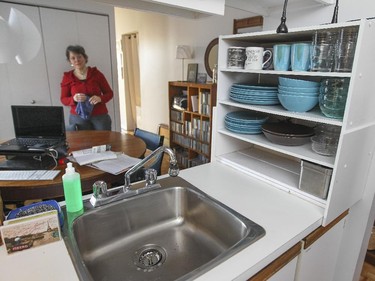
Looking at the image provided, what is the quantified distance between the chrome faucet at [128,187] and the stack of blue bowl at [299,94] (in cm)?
54

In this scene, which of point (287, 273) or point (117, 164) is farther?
point (117, 164)

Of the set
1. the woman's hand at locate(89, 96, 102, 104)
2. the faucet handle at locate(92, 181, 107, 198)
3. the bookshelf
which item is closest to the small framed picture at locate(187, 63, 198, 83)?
the bookshelf

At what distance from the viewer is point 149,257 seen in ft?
3.30

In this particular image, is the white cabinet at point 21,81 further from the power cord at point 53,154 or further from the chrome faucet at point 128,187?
the chrome faucet at point 128,187

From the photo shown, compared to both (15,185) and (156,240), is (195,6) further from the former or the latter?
(15,185)

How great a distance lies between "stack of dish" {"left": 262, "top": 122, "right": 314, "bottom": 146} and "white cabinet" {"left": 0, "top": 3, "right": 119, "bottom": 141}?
2912mm

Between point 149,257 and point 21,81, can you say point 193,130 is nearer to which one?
point 21,81

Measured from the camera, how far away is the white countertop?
2.32 ft

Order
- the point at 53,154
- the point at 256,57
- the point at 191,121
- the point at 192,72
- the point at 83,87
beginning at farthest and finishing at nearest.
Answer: the point at 192,72 → the point at 191,121 → the point at 83,87 → the point at 53,154 → the point at 256,57

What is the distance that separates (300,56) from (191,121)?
2.30 meters

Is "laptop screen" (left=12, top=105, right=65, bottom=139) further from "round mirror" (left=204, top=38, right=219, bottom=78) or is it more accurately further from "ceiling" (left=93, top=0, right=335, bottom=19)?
"round mirror" (left=204, top=38, right=219, bottom=78)

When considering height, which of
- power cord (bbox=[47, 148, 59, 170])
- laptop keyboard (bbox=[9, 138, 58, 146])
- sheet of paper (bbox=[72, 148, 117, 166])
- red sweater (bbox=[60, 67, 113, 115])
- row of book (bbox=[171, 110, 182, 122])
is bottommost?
row of book (bbox=[171, 110, 182, 122])

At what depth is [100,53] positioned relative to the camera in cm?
345

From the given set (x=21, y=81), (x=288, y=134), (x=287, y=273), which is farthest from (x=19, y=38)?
(x=287, y=273)
